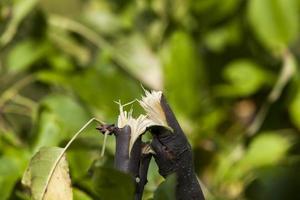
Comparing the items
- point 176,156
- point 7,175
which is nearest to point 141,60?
point 7,175

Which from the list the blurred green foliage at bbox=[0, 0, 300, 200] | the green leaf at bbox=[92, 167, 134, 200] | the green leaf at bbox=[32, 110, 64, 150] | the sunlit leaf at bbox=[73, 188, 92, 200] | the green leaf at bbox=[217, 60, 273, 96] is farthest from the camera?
the green leaf at bbox=[217, 60, 273, 96]

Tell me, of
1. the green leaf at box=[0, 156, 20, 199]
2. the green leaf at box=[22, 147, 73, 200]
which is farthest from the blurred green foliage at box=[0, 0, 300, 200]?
the green leaf at box=[22, 147, 73, 200]

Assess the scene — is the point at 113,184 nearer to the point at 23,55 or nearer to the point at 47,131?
the point at 47,131

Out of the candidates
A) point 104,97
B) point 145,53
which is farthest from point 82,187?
point 145,53

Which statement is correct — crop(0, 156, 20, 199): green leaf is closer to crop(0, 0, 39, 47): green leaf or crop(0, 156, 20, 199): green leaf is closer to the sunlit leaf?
the sunlit leaf

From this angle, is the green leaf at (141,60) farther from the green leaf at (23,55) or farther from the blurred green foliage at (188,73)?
the green leaf at (23,55)

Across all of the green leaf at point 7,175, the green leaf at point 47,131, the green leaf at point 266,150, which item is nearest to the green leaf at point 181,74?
the green leaf at point 266,150

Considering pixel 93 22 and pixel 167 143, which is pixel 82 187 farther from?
pixel 93 22
